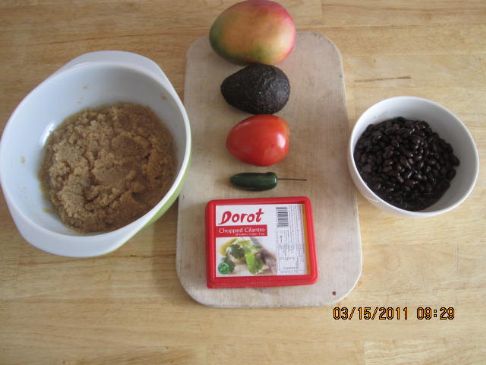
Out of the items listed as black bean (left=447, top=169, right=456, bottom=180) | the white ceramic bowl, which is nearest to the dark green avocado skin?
the white ceramic bowl

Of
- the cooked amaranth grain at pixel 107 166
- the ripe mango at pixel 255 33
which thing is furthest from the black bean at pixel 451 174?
the cooked amaranth grain at pixel 107 166

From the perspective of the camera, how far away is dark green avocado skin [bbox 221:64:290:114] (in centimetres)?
75

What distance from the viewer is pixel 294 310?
0.70m

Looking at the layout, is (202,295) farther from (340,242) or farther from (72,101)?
(72,101)

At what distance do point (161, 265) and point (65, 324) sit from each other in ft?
0.64

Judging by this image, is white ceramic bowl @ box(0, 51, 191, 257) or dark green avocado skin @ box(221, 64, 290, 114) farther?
dark green avocado skin @ box(221, 64, 290, 114)

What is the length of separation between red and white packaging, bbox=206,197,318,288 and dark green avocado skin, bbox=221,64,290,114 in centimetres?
19

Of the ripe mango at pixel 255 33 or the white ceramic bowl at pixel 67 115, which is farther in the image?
the ripe mango at pixel 255 33

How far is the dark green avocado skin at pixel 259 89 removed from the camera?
2.44 feet

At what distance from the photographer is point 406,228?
752mm

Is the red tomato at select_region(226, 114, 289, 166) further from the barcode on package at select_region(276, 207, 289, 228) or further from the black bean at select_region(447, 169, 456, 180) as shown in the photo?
the black bean at select_region(447, 169, 456, 180)

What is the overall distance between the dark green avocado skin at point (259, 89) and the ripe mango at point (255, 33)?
0.04m

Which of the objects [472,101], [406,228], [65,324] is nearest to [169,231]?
[65,324]

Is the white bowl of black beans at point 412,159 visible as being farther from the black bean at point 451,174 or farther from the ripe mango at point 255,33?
the ripe mango at point 255,33
